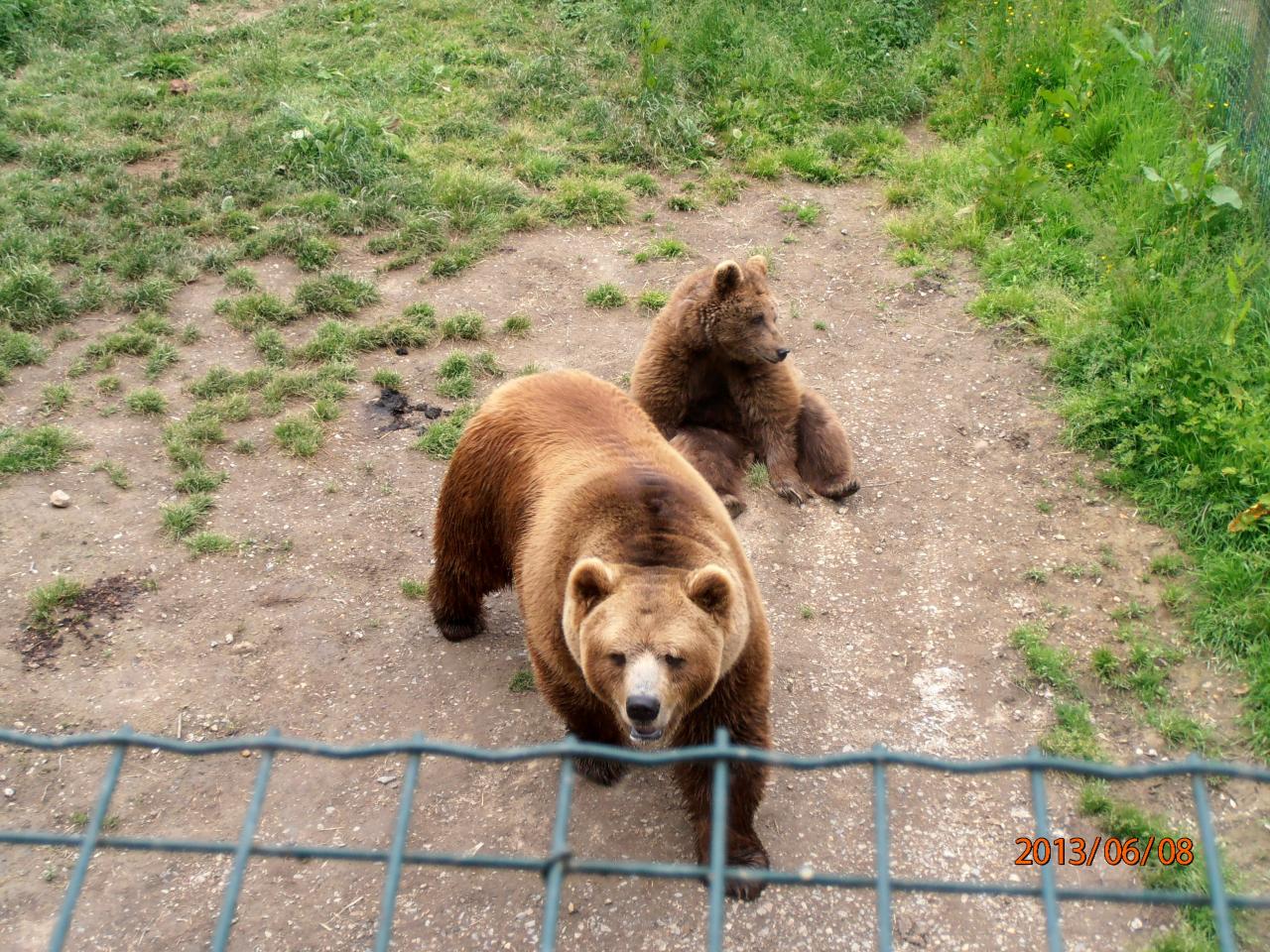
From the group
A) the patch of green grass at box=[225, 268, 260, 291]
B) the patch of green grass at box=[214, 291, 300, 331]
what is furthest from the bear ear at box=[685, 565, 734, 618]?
the patch of green grass at box=[225, 268, 260, 291]

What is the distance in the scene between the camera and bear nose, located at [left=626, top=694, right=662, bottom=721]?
3.57 meters

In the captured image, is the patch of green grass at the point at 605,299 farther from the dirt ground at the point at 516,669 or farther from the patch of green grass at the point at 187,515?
the patch of green grass at the point at 187,515

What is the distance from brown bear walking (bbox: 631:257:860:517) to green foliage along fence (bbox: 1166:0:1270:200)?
3.28m

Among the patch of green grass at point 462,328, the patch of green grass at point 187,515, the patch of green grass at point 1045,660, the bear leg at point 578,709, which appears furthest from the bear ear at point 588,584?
the patch of green grass at point 462,328

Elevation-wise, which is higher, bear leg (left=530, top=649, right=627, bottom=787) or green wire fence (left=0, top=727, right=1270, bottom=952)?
green wire fence (left=0, top=727, right=1270, bottom=952)

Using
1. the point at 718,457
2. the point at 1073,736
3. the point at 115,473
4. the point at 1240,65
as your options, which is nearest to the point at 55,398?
the point at 115,473

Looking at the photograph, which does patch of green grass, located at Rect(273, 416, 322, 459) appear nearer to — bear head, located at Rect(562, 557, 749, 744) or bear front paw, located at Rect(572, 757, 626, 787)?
bear front paw, located at Rect(572, 757, 626, 787)

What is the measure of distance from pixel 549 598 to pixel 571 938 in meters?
1.24

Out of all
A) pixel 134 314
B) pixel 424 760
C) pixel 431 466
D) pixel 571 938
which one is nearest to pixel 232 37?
pixel 134 314

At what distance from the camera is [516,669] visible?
5461 millimetres

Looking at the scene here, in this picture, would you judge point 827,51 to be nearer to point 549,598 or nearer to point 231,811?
point 549,598

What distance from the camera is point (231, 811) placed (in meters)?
4.79

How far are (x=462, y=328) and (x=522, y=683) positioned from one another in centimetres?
329

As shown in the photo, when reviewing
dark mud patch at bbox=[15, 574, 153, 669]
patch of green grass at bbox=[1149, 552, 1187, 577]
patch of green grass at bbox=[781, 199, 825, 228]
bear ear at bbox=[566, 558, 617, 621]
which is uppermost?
bear ear at bbox=[566, 558, 617, 621]
